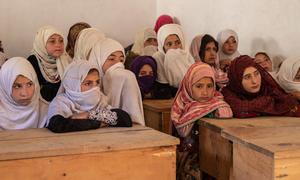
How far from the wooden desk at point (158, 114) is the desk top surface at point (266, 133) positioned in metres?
0.58

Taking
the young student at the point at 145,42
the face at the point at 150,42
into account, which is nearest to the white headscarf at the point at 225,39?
the young student at the point at 145,42

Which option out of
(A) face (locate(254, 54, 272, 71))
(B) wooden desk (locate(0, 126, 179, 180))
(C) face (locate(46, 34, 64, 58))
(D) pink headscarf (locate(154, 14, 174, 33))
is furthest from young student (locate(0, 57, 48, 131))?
(D) pink headscarf (locate(154, 14, 174, 33))

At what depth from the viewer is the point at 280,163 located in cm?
191

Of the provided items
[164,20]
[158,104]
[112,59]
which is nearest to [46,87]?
[112,59]

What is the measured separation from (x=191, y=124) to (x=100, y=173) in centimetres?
88

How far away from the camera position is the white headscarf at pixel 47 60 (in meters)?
4.15

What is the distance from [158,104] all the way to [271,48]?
4.86 feet

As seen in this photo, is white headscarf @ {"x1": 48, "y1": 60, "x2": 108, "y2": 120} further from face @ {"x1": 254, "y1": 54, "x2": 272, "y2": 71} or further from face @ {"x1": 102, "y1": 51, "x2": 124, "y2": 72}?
face @ {"x1": 254, "y1": 54, "x2": 272, "y2": 71}

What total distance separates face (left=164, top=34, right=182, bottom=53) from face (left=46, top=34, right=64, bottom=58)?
0.95 meters

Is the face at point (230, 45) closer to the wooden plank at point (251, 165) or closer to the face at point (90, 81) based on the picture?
the face at point (90, 81)

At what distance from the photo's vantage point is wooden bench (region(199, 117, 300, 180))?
6.45 feet

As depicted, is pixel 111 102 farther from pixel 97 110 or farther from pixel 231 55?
pixel 231 55

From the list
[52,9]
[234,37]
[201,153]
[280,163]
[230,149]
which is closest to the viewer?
[280,163]

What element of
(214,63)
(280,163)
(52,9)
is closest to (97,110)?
(280,163)
